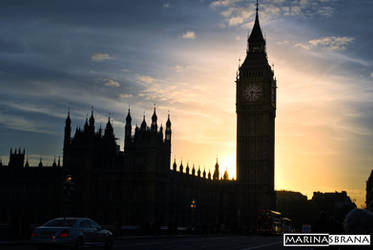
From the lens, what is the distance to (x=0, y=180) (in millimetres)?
106312

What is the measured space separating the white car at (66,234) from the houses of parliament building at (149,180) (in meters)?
39.9

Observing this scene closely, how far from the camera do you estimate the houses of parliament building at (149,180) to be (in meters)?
90.1

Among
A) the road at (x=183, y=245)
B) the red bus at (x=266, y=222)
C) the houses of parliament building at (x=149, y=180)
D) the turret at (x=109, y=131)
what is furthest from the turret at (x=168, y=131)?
→ the road at (x=183, y=245)

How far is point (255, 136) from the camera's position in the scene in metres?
127

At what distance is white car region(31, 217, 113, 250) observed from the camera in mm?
23328

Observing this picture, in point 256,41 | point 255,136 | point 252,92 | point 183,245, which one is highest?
point 256,41

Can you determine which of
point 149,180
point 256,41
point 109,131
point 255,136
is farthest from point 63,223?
point 256,41

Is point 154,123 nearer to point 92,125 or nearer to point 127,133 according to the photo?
point 127,133

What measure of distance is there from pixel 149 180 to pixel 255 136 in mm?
43740

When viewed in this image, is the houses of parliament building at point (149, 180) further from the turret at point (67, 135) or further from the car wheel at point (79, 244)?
the car wheel at point (79, 244)

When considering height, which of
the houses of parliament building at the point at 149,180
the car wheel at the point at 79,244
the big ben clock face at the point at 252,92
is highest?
the big ben clock face at the point at 252,92

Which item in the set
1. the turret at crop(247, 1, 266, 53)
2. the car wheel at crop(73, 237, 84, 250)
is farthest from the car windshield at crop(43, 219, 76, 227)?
the turret at crop(247, 1, 266, 53)

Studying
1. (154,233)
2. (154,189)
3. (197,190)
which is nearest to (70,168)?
(154,189)

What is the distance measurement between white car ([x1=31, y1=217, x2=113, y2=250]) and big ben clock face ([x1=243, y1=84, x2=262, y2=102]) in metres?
105
